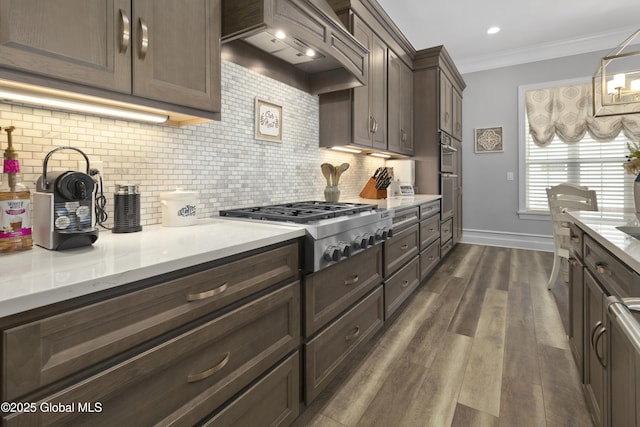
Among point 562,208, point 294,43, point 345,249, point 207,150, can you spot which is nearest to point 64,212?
point 207,150

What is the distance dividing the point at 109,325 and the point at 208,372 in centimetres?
36

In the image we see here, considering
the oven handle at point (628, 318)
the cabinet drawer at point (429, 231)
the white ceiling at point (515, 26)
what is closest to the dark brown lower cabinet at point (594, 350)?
the oven handle at point (628, 318)

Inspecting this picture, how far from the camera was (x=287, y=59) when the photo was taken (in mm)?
2152

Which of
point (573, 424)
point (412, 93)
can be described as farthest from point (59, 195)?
point (412, 93)

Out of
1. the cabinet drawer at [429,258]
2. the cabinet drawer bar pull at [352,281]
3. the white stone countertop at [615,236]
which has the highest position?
the white stone countertop at [615,236]

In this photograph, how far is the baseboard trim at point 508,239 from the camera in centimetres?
477

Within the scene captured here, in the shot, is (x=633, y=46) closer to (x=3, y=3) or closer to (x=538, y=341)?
(x=538, y=341)

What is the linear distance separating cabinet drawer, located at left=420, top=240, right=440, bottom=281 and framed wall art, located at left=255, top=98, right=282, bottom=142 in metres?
1.72

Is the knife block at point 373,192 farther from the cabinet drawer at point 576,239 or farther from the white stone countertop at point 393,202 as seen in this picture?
the cabinet drawer at point 576,239

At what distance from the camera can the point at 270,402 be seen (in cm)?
122

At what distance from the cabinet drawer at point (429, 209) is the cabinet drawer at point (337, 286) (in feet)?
3.76

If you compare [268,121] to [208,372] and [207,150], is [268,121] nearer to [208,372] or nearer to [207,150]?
[207,150]

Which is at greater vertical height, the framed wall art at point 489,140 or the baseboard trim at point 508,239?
the framed wall art at point 489,140

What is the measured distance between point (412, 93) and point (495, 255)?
8.04 ft
